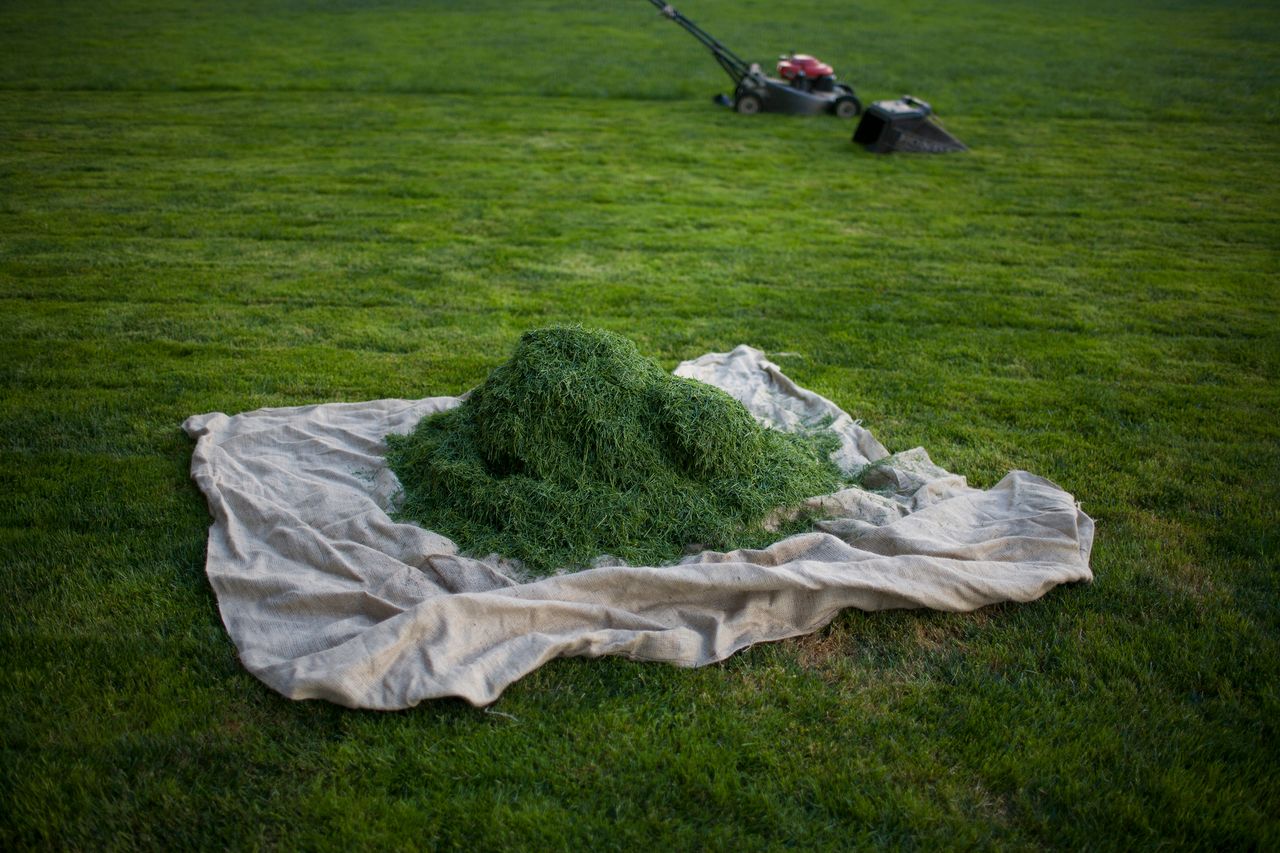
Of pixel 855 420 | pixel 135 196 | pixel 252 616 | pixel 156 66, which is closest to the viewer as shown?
pixel 252 616

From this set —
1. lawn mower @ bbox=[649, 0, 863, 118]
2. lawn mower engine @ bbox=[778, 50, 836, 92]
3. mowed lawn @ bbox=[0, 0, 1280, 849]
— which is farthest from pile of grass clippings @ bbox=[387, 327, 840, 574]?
lawn mower engine @ bbox=[778, 50, 836, 92]

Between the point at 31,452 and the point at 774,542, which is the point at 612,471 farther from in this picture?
the point at 31,452

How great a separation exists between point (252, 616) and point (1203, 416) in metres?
5.26

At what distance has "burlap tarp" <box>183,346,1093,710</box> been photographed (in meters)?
3.10

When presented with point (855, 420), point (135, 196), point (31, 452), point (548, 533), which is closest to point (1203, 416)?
point (855, 420)

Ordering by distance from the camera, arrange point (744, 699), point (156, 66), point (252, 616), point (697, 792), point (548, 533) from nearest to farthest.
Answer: point (697, 792) → point (744, 699) → point (252, 616) → point (548, 533) → point (156, 66)

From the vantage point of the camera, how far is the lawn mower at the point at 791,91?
1269cm

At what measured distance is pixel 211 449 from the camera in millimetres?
4461

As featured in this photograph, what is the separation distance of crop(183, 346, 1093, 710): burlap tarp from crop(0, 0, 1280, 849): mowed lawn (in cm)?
11

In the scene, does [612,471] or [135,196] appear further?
[135,196]

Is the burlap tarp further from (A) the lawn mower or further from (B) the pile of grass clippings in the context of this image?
(A) the lawn mower

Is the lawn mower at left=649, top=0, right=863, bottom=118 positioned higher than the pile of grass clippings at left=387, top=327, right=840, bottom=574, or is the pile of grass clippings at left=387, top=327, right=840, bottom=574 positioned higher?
the lawn mower at left=649, top=0, right=863, bottom=118

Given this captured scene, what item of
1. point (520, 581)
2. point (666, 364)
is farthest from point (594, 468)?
point (666, 364)

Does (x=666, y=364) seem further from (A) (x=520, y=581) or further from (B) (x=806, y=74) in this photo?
(B) (x=806, y=74)
